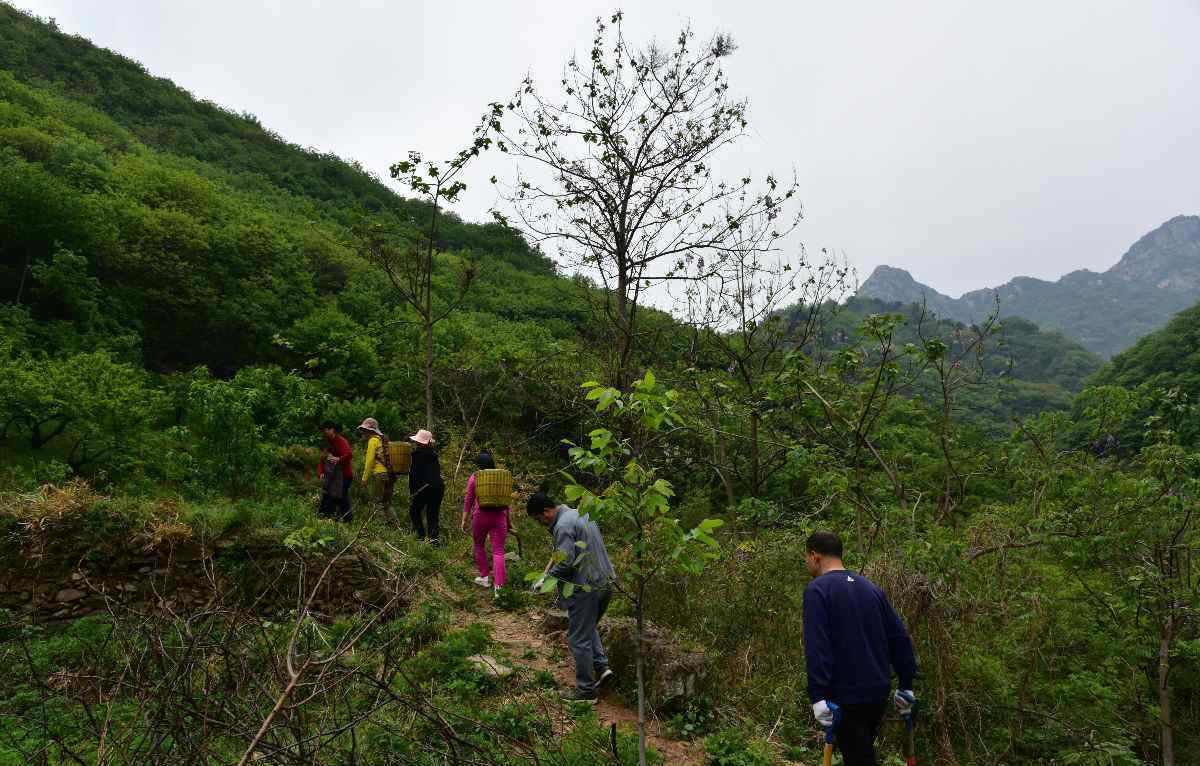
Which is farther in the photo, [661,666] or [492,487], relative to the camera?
[492,487]

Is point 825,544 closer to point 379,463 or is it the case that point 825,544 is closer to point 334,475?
point 334,475

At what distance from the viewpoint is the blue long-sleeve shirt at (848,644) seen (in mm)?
3545

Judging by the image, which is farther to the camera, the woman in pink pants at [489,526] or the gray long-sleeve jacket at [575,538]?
the woman in pink pants at [489,526]

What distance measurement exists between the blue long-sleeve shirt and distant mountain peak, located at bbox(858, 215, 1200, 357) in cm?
14804

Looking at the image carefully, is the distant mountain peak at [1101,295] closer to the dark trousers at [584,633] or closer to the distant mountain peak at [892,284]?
the distant mountain peak at [892,284]

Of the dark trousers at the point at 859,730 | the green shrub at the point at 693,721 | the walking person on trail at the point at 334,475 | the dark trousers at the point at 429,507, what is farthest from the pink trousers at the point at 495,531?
the dark trousers at the point at 859,730

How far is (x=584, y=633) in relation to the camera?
5.44 meters

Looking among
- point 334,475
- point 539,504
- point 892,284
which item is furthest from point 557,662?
point 892,284

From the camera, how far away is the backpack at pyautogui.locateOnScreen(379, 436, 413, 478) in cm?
938

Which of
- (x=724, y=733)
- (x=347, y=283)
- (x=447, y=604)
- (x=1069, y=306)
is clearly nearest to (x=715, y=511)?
(x=447, y=604)

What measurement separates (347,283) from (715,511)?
445 inches

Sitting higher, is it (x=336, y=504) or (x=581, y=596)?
(x=581, y=596)

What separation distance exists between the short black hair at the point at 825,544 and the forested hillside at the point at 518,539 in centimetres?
71

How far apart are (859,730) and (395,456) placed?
737 centimetres
